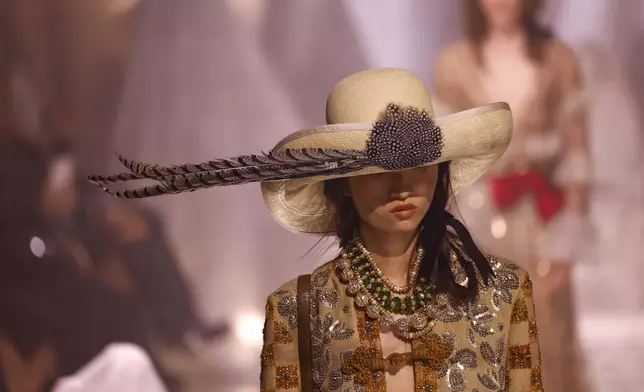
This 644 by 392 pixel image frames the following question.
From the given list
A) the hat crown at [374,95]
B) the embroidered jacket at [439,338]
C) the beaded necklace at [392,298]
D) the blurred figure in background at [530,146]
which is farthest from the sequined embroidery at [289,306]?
the blurred figure in background at [530,146]

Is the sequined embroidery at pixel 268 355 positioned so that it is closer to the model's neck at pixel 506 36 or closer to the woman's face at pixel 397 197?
the woman's face at pixel 397 197

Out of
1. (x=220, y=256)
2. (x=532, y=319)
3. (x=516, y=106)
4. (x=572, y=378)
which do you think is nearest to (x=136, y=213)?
(x=220, y=256)

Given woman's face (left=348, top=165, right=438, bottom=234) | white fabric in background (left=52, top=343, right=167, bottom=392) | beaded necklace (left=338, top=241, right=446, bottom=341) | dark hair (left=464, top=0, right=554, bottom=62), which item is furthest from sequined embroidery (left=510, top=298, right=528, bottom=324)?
white fabric in background (left=52, top=343, right=167, bottom=392)

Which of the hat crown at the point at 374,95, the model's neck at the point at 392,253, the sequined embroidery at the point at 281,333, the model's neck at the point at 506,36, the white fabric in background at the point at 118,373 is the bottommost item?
the sequined embroidery at the point at 281,333

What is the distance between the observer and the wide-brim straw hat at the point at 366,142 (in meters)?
1.57

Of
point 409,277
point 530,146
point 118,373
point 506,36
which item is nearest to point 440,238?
point 409,277

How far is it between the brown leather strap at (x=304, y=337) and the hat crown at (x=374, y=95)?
33cm

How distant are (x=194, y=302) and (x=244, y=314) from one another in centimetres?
17

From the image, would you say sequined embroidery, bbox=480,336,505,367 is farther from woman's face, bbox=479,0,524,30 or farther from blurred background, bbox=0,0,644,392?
woman's face, bbox=479,0,524,30

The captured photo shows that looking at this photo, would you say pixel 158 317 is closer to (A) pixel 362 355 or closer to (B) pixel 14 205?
(B) pixel 14 205

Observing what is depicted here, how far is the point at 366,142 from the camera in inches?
62.3

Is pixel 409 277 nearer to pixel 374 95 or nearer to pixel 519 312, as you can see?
pixel 519 312

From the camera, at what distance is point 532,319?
5.67 ft

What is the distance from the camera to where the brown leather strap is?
5.72ft
